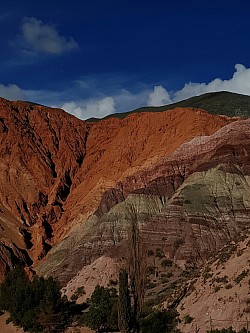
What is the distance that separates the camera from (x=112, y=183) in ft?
269

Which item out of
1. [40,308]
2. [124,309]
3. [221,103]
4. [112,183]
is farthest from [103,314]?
[221,103]

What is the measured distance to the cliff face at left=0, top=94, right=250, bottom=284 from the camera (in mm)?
55594

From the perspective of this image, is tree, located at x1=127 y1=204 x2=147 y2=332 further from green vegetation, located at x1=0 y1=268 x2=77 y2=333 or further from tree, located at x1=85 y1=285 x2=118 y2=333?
green vegetation, located at x1=0 y1=268 x2=77 y2=333

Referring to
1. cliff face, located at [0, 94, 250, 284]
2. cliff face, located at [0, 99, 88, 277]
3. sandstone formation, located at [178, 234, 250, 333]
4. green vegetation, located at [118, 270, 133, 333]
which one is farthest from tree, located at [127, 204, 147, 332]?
cliff face, located at [0, 99, 88, 277]

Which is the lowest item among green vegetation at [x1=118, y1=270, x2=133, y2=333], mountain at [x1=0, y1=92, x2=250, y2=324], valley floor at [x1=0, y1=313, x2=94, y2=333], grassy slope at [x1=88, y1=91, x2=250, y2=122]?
valley floor at [x1=0, y1=313, x2=94, y2=333]

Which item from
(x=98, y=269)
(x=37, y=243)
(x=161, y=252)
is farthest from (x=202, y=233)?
(x=37, y=243)

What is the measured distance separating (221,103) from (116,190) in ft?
188

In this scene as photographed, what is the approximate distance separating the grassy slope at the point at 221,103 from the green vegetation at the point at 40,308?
76.9 m

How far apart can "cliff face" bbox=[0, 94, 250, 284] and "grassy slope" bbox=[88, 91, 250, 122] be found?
26529 mm

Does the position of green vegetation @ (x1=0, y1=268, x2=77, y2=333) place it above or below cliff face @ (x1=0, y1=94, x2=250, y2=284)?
below

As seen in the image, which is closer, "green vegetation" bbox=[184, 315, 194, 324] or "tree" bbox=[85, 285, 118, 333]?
"green vegetation" bbox=[184, 315, 194, 324]

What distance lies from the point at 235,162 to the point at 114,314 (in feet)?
107

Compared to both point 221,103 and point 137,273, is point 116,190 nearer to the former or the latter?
point 137,273

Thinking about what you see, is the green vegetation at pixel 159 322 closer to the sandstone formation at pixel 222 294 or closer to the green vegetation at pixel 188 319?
the sandstone formation at pixel 222 294
